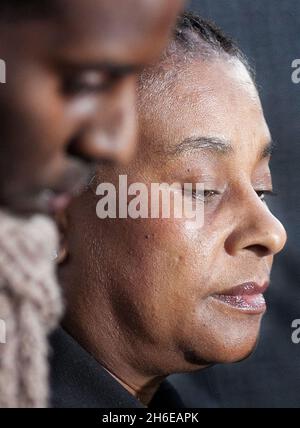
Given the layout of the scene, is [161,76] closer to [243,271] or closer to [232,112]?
[232,112]

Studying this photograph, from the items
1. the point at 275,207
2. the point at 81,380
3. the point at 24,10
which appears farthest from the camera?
the point at 275,207

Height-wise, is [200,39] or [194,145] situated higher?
[200,39]

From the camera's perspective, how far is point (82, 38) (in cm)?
29

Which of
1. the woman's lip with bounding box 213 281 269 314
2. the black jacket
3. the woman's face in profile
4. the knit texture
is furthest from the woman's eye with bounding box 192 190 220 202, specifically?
the knit texture

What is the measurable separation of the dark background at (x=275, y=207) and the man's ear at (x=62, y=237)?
51cm

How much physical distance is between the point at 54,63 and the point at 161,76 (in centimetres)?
48

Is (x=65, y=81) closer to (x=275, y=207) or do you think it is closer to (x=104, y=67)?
(x=104, y=67)

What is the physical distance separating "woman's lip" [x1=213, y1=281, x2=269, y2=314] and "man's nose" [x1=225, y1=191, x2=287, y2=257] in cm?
4

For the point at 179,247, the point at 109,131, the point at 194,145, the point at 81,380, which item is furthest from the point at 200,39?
the point at 109,131

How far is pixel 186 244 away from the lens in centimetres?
74

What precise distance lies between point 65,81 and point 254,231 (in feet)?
1.59

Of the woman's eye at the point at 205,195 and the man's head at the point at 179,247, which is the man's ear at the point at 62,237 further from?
the woman's eye at the point at 205,195

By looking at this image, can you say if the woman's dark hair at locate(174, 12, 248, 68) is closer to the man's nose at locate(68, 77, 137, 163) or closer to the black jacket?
the black jacket

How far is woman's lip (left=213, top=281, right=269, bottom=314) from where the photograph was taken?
752 millimetres
